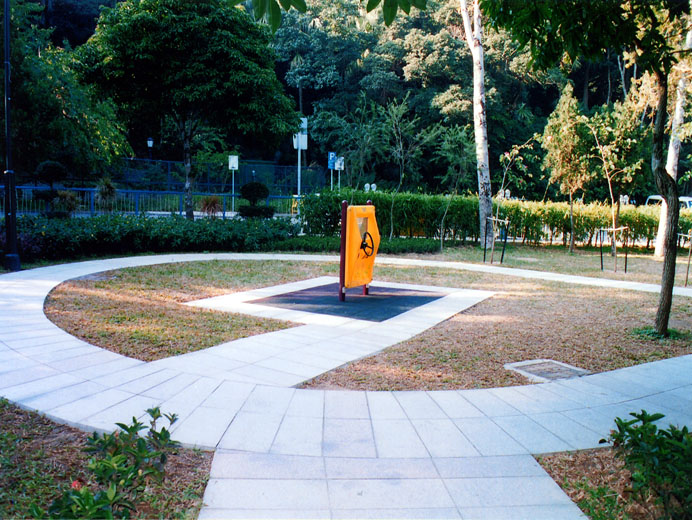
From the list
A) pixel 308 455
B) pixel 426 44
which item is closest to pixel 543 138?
pixel 308 455

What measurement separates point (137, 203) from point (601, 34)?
1605 cm

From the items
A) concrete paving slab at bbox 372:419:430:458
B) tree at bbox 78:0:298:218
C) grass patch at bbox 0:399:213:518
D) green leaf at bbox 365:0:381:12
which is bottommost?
grass patch at bbox 0:399:213:518

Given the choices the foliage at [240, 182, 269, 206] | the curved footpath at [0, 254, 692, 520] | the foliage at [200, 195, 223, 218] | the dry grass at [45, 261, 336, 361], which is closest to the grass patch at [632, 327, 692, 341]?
the curved footpath at [0, 254, 692, 520]

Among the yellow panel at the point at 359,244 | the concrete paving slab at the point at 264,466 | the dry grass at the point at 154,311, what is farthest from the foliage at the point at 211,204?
the concrete paving slab at the point at 264,466

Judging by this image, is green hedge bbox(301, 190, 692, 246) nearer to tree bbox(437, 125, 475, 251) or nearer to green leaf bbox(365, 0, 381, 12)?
tree bbox(437, 125, 475, 251)

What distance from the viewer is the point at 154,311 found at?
660 cm

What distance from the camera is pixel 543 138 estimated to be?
16.6 meters

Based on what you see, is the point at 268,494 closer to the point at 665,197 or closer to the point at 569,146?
the point at 665,197

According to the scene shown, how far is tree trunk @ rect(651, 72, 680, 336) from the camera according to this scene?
6.00 m

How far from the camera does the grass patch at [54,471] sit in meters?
2.55

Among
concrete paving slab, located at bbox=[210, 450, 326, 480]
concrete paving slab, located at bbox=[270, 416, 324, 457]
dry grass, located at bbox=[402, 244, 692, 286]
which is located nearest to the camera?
concrete paving slab, located at bbox=[210, 450, 326, 480]

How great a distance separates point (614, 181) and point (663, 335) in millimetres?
10154

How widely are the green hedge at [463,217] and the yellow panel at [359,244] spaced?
7243 mm

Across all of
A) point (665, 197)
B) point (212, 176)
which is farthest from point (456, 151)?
point (665, 197)
